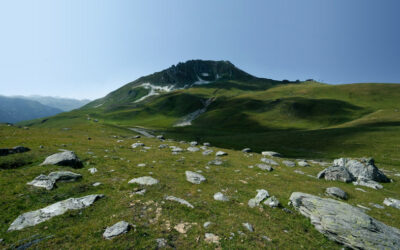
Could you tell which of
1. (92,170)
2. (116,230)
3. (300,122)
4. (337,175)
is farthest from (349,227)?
(300,122)

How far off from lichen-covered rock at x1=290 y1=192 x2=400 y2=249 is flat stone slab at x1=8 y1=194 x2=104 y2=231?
53.3ft

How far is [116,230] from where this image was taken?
29.1 ft

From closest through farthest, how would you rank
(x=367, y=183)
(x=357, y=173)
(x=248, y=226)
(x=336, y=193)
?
(x=248, y=226) < (x=336, y=193) < (x=367, y=183) < (x=357, y=173)

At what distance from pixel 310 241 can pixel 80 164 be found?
22.8 m

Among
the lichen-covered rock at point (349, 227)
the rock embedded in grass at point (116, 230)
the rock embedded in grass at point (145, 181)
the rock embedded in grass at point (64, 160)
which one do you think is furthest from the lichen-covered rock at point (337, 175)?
the rock embedded in grass at point (64, 160)

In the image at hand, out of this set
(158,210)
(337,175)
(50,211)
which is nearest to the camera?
(50,211)

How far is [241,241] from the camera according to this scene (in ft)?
30.0

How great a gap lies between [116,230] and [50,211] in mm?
5091

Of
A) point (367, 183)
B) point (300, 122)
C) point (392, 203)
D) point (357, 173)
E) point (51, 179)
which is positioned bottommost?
point (367, 183)

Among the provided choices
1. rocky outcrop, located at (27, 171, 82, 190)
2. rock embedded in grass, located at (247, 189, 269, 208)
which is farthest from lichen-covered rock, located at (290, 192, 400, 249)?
rocky outcrop, located at (27, 171, 82, 190)

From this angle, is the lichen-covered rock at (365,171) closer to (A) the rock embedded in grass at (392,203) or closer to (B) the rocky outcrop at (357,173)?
(B) the rocky outcrop at (357,173)

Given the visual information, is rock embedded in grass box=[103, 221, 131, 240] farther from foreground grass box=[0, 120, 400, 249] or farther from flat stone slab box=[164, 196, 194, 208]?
flat stone slab box=[164, 196, 194, 208]

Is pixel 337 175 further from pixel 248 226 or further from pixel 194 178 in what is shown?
pixel 194 178

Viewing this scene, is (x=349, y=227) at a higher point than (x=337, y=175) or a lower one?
higher
